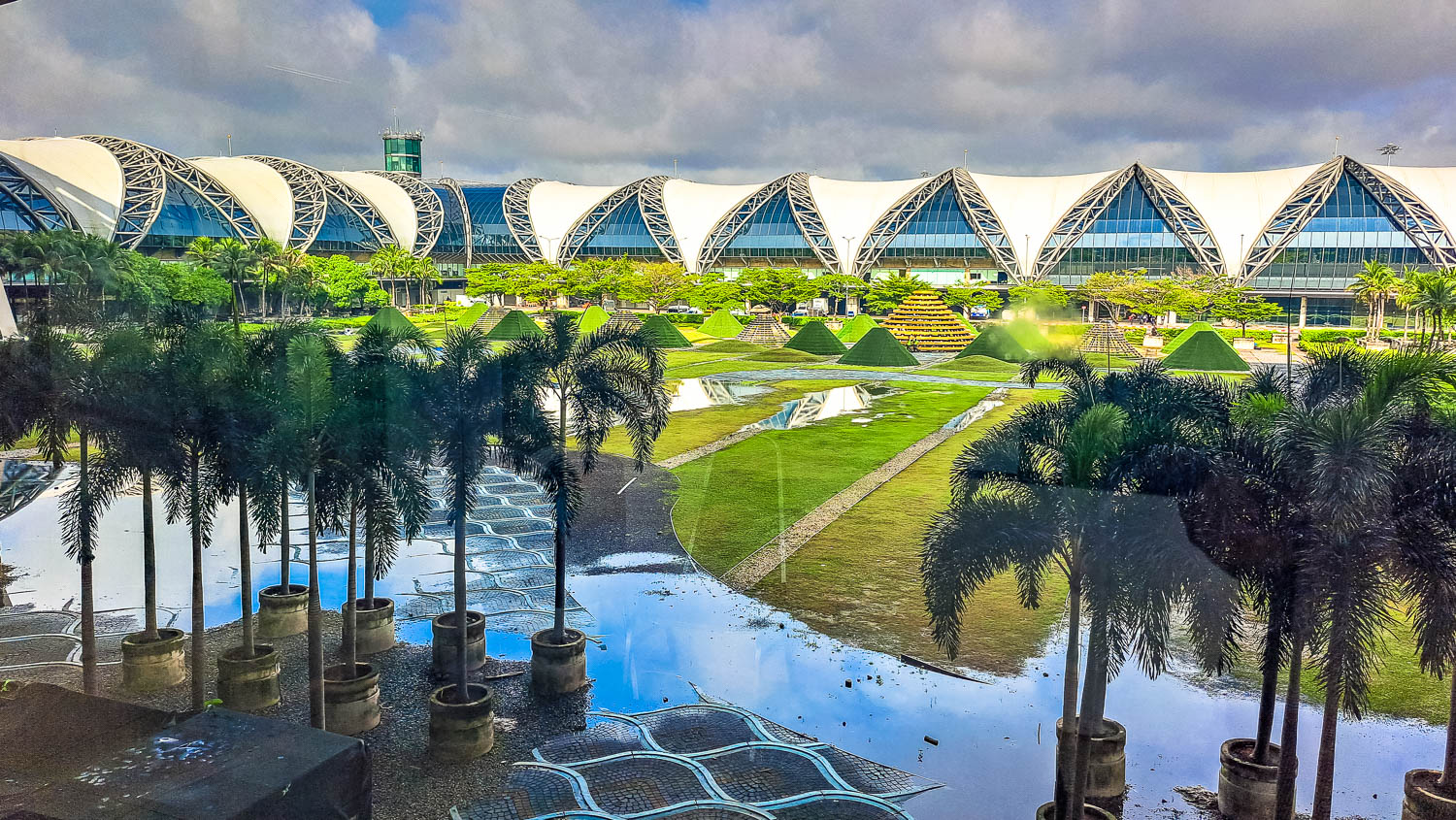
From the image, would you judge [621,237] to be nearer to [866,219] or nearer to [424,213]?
[424,213]

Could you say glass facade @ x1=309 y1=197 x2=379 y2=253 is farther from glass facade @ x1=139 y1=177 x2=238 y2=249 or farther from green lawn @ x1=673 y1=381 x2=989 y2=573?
green lawn @ x1=673 y1=381 x2=989 y2=573

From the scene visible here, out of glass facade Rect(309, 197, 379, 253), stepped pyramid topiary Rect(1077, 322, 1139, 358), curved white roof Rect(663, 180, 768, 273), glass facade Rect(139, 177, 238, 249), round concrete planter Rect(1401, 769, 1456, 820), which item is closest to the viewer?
round concrete planter Rect(1401, 769, 1456, 820)

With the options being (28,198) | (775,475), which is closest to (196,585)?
(775,475)

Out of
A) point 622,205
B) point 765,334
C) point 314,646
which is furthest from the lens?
point 622,205

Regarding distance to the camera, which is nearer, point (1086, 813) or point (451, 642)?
point (1086, 813)

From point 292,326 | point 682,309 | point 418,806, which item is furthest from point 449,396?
point 682,309

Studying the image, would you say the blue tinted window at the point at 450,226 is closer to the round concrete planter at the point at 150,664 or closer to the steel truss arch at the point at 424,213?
the steel truss arch at the point at 424,213

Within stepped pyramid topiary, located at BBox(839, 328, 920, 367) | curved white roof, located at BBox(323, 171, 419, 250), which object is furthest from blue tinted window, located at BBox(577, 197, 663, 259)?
stepped pyramid topiary, located at BBox(839, 328, 920, 367)
